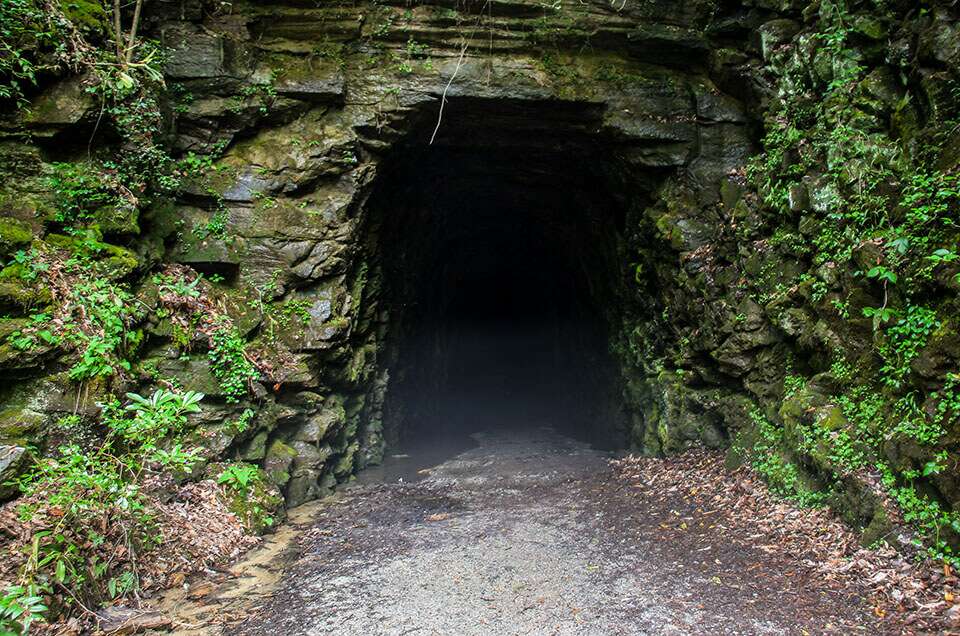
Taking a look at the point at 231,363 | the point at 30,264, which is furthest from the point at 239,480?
the point at 30,264

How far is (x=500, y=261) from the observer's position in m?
18.1

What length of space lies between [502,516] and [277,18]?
24.3ft

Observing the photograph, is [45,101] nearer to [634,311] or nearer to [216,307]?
[216,307]

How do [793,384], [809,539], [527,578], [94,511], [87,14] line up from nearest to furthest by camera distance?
[94,511] < [527,578] < [809,539] < [87,14] < [793,384]

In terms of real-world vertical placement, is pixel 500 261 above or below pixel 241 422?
above

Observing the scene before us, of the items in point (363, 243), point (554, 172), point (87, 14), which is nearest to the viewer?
point (87, 14)

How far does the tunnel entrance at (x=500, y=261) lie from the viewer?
350 inches

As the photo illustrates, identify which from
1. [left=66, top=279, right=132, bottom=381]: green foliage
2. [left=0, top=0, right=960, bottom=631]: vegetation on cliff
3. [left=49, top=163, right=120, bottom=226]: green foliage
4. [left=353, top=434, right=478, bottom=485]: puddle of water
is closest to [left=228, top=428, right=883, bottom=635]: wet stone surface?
[left=0, top=0, right=960, bottom=631]: vegetation on cliff

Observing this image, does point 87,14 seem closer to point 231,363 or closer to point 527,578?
point 231,363

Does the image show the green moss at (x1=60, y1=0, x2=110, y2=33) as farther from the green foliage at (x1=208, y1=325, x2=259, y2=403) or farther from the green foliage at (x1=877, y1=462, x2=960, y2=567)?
the green foliage at (x1=877, y1=462, x2=960, y2=567)

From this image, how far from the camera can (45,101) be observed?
505 cm

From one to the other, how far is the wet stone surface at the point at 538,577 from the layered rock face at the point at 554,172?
3.58 ft

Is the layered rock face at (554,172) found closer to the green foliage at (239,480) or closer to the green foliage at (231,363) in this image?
the green foliage at (231,363)

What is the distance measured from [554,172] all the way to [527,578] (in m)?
8.06
